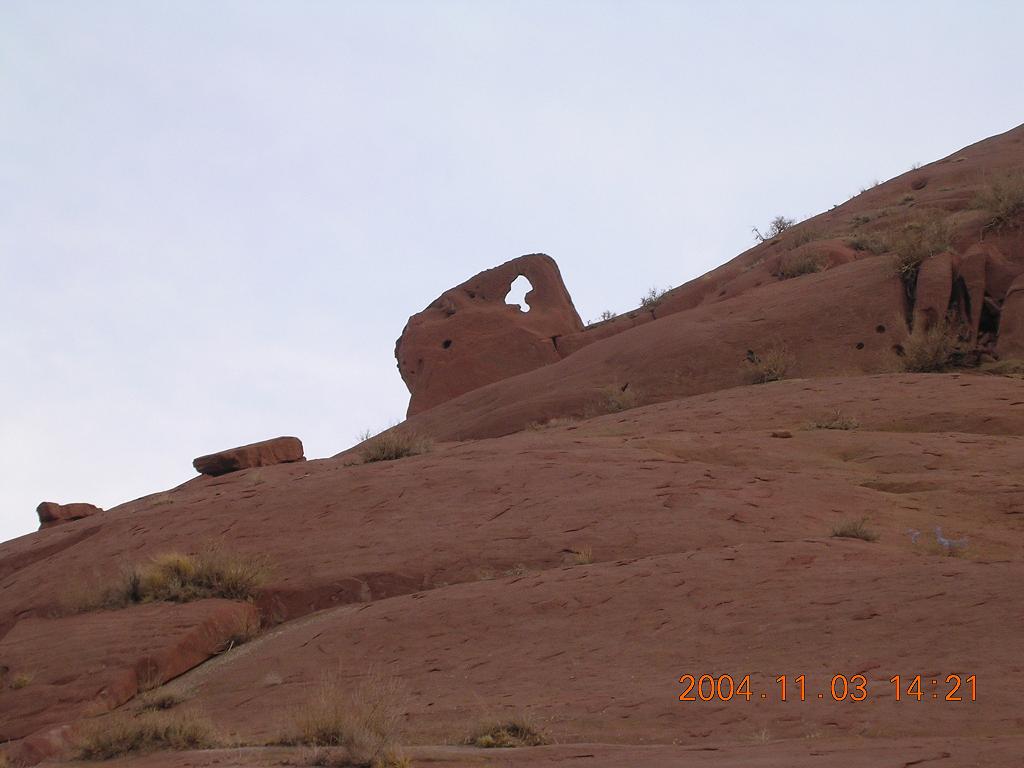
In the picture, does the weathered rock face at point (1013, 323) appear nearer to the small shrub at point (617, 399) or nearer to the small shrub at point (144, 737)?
the small shrub at point (617, 399)

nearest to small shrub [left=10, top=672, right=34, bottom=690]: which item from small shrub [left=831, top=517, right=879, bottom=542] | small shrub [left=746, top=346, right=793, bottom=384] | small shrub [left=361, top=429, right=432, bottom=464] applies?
small shrub [left=361, top=429, right=432, bottom=464]

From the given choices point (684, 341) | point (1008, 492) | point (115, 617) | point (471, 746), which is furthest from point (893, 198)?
point (471, 746)

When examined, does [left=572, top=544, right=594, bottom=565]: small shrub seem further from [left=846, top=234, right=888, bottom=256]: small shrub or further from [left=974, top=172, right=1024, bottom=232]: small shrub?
[left=846, top=234, right=888, bottom=256]: small shrub

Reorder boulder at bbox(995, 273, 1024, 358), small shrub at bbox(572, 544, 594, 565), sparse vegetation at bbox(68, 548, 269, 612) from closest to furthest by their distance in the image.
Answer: small shrub at bbox(572, 544, 594, 565) → sparse vegetation at bbox(68, 548, 269, 612) → boulder at bbox(995, 273, 1024, 358)

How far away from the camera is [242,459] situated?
20.8 metres

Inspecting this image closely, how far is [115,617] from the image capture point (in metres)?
10.5

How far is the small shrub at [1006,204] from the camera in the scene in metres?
19.9

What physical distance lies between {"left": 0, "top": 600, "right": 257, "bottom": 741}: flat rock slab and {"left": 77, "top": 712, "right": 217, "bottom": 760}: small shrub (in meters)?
1.59

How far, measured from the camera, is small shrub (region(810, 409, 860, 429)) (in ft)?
46.2

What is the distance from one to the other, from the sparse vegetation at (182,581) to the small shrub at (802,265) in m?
15.3
